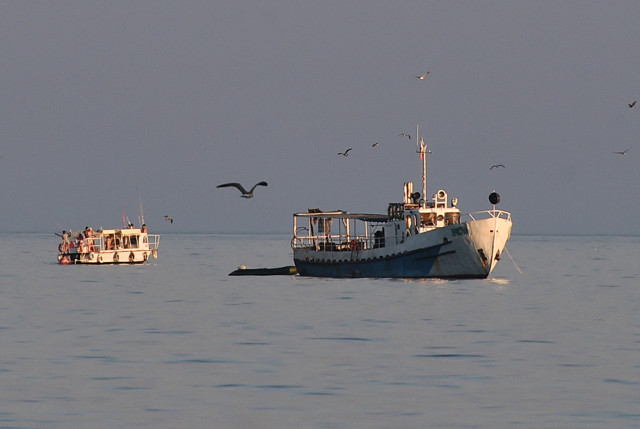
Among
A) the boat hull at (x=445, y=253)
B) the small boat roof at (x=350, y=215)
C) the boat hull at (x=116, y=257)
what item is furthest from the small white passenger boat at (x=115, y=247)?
the boat hull at (x=445, y=253)

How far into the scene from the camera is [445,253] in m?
77.1

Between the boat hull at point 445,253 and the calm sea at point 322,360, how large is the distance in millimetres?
6246

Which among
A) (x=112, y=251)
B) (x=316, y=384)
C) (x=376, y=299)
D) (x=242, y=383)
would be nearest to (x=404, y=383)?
(x=316, y=384)

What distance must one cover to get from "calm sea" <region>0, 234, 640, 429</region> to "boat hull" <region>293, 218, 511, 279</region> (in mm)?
6246

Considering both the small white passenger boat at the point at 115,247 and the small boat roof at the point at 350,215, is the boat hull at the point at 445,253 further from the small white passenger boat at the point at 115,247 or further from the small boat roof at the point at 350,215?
the small white passenger boat at the point at 115,247

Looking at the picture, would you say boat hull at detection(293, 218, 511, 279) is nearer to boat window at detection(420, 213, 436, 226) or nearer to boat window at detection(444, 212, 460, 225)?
boat window at detection(420, 213, 436, 226)

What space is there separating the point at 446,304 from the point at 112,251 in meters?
66.3

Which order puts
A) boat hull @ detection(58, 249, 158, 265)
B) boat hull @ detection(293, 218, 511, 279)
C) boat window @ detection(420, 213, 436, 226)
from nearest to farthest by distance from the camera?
boat hull @ detection(293, 218, 511, 279), boat window @ detection(420, 213, 436, 226), boat hull @ detection(58, 249, 158, 265)

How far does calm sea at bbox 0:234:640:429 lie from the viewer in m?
26.7

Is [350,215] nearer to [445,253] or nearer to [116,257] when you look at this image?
[445,253]

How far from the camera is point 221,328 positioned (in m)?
48.2

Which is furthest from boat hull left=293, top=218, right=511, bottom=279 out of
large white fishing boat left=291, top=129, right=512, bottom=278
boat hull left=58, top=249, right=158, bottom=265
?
boat hull left=58, top=249, right=158, bottom=265

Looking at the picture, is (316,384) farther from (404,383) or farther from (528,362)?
(528,362)

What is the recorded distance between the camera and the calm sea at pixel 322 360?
26.7 m
